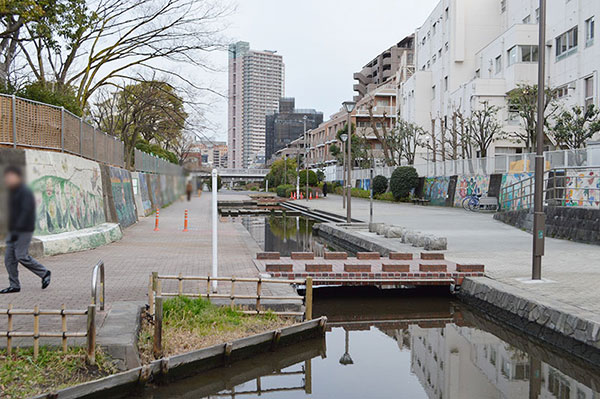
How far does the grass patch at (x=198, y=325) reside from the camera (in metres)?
7.07

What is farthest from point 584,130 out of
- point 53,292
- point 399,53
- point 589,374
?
point 399,53

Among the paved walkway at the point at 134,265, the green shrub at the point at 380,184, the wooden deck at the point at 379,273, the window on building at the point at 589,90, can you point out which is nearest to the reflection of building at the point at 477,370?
the wooden deck at the point at 379,273

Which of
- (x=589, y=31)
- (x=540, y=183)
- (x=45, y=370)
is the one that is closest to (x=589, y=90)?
(x=589, y=31)

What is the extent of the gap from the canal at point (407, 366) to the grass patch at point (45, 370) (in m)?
0.69

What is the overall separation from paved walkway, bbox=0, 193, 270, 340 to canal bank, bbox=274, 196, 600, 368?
13.9 feet

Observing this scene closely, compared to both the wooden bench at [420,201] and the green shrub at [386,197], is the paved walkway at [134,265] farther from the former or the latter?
the green shrub at [386,197]

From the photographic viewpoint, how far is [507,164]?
32.6 metres

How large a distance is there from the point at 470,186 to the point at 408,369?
103 feet

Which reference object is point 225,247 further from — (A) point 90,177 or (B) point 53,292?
(B) point 53,292

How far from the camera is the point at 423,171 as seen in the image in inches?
1880

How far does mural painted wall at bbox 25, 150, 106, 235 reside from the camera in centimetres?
1392

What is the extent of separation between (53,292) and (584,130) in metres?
27.6

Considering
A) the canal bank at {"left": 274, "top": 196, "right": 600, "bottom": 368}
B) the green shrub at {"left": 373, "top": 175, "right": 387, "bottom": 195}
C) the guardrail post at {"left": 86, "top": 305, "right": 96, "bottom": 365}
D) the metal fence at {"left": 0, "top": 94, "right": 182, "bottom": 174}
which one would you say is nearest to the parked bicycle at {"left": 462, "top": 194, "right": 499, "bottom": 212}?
the canal bank at {"left": 274, "top": 196, "right": 600, "bottom": 368}

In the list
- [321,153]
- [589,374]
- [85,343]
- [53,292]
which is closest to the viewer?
[85,343]
